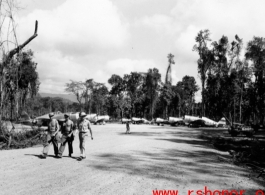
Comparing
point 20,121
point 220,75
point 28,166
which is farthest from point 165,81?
point 28,166

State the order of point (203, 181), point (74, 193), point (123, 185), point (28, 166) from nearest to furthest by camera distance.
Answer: point (74, 193)
point (123, 185)
point (203, 181)
point (28, 166)

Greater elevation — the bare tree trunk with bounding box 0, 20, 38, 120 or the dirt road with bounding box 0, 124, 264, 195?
the bare tree trunk with bounding box 0, 20, 38, 120

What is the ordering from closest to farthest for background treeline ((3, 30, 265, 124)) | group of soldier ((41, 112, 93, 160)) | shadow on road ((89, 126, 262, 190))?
shadow on road ((89, 126, 262, 190))
group of soldier ((41, 112, 93, 160))
background treeline ((3, 30, 265, 124))

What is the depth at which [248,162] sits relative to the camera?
9602 mm

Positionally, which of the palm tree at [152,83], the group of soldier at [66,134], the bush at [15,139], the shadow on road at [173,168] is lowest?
the shadow on road at [173,168]

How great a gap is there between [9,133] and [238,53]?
3668 cm

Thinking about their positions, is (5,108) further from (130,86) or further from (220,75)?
(130,86)

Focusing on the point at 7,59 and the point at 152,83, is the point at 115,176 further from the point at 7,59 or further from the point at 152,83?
the point at 152,83

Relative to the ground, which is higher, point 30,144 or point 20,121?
point 20,121

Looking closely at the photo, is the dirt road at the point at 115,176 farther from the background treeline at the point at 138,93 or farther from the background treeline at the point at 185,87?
the background treeline at the point at 138,93

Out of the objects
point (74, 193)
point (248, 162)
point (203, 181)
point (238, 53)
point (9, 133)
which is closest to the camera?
point (74, 193)

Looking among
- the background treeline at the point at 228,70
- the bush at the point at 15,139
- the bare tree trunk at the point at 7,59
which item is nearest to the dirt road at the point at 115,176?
the bush at the point at 15,139

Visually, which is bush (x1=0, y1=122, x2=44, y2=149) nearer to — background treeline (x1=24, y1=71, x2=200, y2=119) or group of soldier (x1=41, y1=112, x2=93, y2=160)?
group of soldier (x1=41, y1=112, x2=93, y2=160)

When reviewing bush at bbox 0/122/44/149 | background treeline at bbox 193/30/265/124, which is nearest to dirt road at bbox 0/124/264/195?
bush at bbox 0/122/44/149
